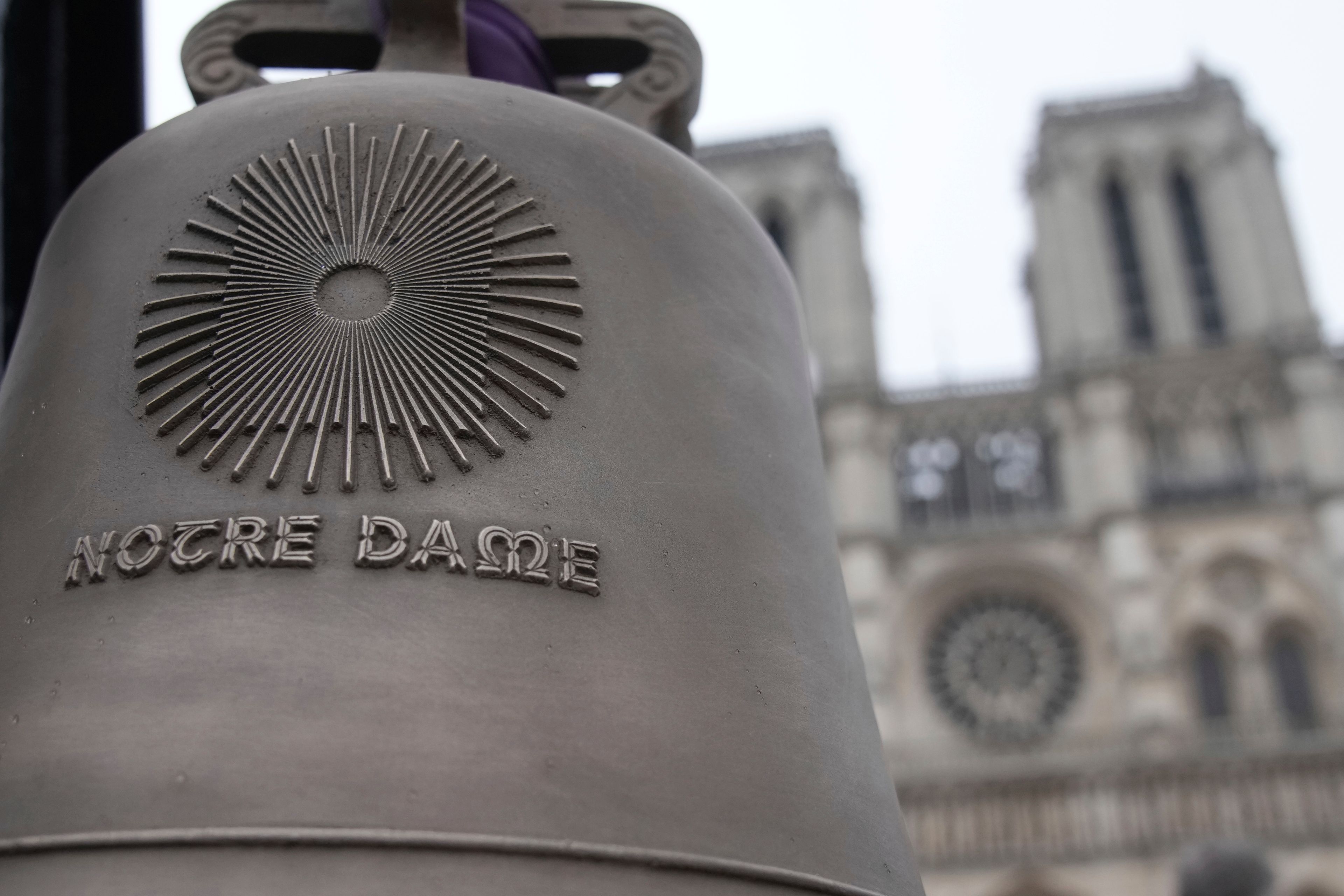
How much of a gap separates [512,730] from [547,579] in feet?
0.51

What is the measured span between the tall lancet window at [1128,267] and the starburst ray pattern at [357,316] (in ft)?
76.3

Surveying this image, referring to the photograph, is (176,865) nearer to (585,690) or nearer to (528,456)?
(585,690)

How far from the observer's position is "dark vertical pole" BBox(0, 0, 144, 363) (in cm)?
199

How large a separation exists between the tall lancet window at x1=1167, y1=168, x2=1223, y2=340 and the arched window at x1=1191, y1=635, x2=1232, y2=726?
18.3 ft

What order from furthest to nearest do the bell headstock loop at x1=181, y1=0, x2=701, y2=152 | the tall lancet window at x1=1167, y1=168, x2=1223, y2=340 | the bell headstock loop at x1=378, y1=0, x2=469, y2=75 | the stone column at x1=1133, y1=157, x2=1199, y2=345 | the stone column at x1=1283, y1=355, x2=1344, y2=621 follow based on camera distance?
the tall lancet window at x1=1167, y1=168, x2=1223, y2=340 → the stone column at x1=1133, y1=157, x2=1199, y2=345 → the stone column at x1=1283, y1=355, x2=1344, y2=621 → the bell headstock loop at x1=181, y1=0, x2=701, y2=152 → the bell headstock loop at x1=378, y1=0, x2=469, y2=75

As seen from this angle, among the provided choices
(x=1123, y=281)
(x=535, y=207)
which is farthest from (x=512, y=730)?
(x=1123, y=281)

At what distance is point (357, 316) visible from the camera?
118cm

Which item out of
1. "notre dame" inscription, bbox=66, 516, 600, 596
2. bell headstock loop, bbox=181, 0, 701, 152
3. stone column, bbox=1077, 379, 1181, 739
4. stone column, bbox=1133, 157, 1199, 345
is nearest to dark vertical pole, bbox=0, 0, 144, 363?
bell headstock loop, bbox=181, 0, 701, 152

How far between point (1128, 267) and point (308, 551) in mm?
24589

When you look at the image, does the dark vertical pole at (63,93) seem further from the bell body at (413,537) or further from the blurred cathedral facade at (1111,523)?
the blurred cathedral facade at (1111,523)

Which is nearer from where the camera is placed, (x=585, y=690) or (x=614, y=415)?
(x=585, y=690)

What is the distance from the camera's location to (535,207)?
4.33 feet

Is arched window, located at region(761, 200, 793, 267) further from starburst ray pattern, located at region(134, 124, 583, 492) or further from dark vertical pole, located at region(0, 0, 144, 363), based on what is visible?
starburst ray pattern, located at region(134, 124, 583, 492)

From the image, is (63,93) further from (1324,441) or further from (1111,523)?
(1324,441)
